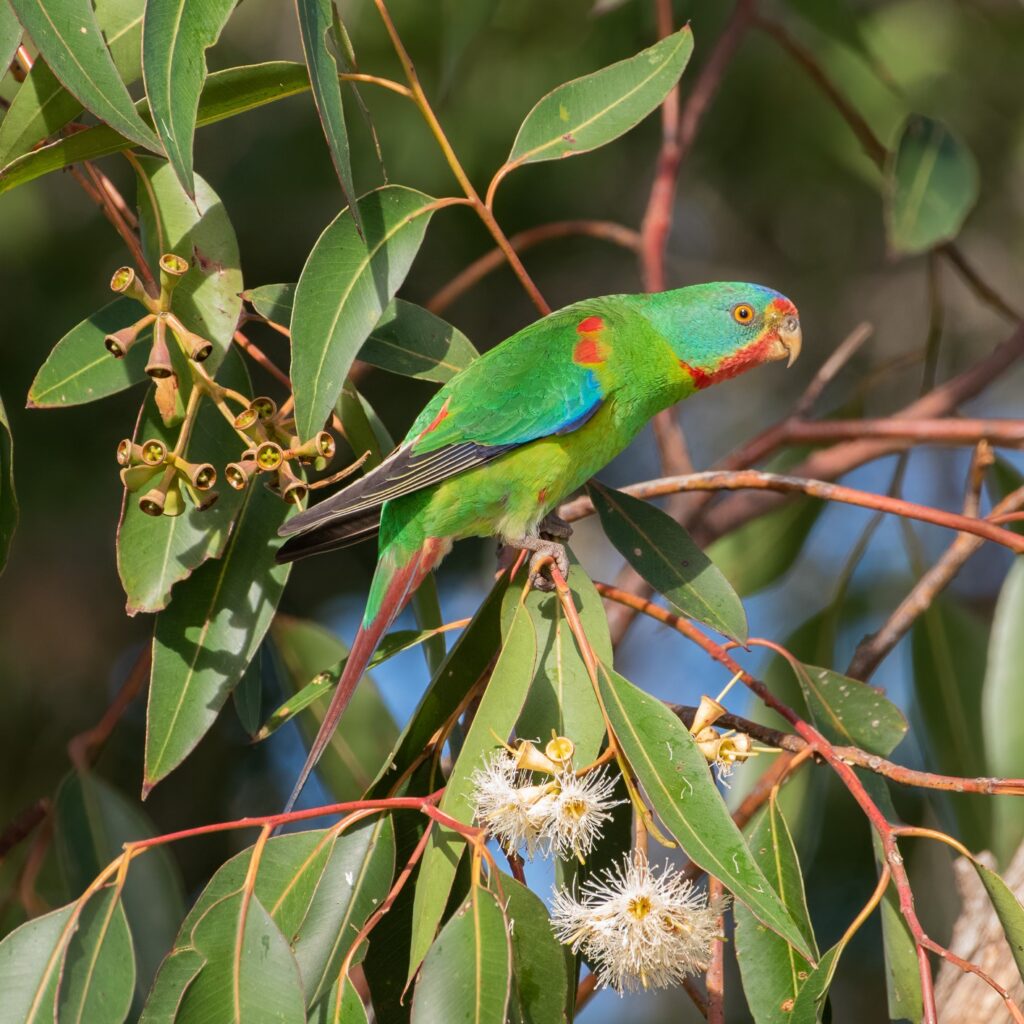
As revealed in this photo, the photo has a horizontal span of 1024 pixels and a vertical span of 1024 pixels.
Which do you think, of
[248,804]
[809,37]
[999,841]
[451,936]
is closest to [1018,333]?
[999,841]

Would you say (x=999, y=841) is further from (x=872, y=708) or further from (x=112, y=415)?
(x=112, y=415)

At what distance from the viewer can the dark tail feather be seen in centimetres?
213

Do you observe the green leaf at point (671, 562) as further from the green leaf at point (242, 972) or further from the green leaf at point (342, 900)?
the green leaf at point (242, 972)

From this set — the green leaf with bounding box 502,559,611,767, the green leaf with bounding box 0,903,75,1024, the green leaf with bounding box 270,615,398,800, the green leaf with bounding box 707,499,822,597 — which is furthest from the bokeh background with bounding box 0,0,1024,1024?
the green leaf with bounding box 0,903,75,1024

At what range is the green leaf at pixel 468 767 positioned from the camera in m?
1.73

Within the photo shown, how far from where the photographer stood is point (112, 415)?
4.49m

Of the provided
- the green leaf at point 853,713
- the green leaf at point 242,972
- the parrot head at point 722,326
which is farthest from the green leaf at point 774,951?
the parrot head at point 722,326

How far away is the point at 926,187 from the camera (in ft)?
9.50

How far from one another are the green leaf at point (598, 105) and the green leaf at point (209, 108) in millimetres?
431

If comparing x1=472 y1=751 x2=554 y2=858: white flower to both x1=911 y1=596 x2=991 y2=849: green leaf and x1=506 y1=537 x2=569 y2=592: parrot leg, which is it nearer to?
x1=506 y1=537 x2=569 y2=592: parrot leg

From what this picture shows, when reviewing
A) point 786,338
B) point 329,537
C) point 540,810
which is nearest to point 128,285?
point 329,537

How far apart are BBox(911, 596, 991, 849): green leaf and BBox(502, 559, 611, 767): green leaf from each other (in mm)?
1350

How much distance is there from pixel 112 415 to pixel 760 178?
258 cm

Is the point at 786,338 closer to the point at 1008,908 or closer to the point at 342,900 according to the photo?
the point at 1008,908
